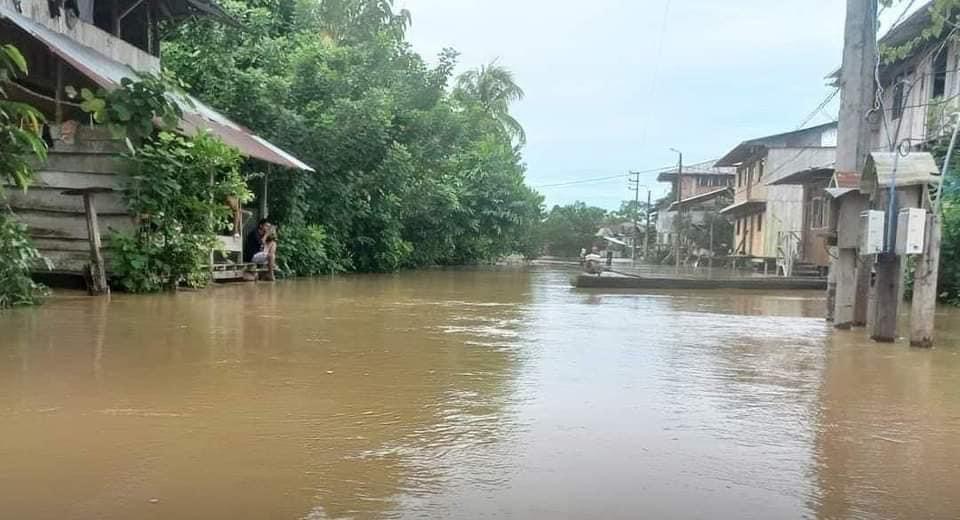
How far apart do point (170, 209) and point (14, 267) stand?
9.61ft

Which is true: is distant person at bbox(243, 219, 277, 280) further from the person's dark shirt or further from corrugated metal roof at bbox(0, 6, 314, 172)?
corrugated metal roof at bbox(0, 6, 314, 172)

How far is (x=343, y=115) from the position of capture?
16.6 m

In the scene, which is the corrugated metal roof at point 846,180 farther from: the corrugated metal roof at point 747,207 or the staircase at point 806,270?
the corrugated metal roof at point 747,207

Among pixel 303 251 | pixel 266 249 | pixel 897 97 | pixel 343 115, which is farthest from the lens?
pixel 897 97

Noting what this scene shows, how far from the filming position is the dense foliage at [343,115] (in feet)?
53.9

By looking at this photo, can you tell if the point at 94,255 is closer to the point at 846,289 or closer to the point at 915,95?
the point at 846,289

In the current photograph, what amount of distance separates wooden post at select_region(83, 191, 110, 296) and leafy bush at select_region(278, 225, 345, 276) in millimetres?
5826

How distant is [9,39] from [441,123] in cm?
1158

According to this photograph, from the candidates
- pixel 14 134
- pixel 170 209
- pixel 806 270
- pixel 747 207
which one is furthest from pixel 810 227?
pixel 14 134

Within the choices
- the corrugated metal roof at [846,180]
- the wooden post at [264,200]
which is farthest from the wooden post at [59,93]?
the corrugated metal roof at [846,180]

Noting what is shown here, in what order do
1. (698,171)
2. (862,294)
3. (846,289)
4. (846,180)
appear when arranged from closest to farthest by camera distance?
(846,289) → (862,294) → (846,180) → (698,171)

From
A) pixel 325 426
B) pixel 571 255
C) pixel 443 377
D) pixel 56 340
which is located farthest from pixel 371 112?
pixel 571 255

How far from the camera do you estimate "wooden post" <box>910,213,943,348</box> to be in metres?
6.92

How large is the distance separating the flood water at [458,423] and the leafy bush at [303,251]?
27.4ft
